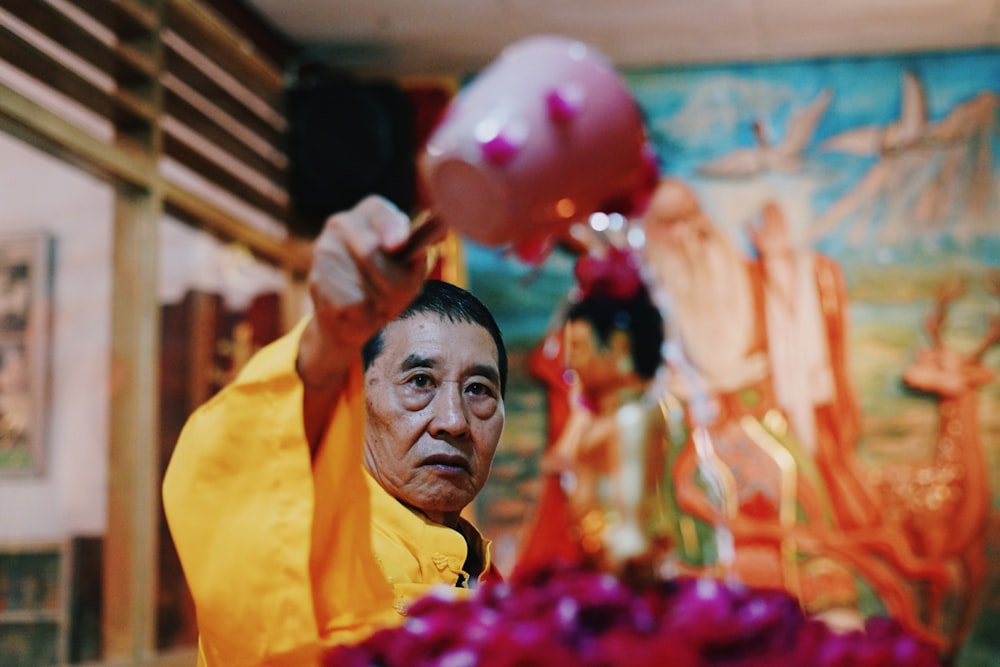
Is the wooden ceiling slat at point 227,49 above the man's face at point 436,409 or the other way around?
above

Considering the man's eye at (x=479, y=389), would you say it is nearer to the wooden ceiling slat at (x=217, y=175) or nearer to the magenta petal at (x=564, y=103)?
the magenta petal at (x=564, y=103)

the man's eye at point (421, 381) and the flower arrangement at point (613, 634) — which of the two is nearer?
the flower arrangement at point (613, 634)

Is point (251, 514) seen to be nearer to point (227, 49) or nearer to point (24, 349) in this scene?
point (24, 349)

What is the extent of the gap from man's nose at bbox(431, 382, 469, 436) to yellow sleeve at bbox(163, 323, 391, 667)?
191 mm

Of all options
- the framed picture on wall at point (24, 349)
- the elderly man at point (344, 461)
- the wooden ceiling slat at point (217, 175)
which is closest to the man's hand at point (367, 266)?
the elderly man at point (344, 461)

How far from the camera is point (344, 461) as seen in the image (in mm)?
978

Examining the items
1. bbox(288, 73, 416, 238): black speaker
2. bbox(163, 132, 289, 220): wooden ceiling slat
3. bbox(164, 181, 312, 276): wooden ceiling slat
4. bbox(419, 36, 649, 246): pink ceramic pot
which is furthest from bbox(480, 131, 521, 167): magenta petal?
bbox(288, 73, 416, 238): black speaker

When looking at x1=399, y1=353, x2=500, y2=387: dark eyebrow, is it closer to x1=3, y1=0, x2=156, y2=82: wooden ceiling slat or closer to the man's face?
the man's face

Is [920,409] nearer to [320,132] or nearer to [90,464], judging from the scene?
[320,132]

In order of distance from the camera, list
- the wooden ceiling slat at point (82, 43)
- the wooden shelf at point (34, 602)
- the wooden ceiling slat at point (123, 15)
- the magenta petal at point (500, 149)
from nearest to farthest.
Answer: the magenta petal at point (500, 149)
the wooden shelf at point (34, 602)
the wooden ceiling slat at point (82, 43)
the wooden ceiling slat at point (123, 15)

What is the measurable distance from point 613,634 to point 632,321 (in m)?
3.07

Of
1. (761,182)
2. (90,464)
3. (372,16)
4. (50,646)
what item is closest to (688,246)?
(761,182)

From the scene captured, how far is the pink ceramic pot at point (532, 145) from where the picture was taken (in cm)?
60

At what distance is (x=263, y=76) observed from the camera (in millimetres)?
4699
